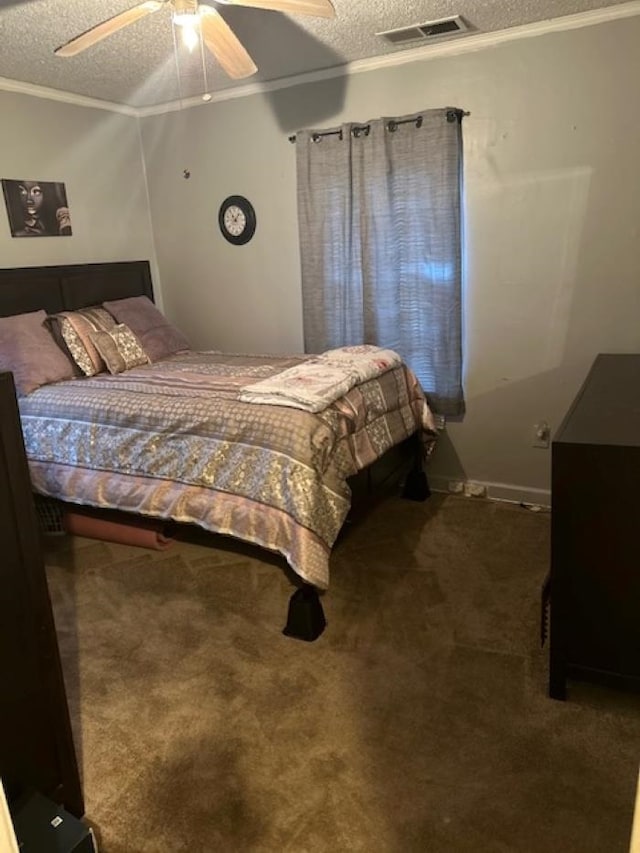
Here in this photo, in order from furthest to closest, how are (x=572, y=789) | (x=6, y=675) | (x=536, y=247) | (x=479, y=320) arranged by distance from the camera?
1. (x=479, y=320)
2. (x=536, y=247)
3. (x=572, y=789)
4. (x=6, y=675)

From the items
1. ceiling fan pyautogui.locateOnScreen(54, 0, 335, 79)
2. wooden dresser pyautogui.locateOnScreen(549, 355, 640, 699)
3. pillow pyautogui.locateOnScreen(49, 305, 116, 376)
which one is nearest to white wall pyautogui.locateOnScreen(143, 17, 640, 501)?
pillow pyautogui.locateOnScreen(49, 305, 116, 376)

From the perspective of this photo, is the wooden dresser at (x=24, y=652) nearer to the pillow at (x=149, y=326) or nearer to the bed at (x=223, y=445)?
the bed at (x=223, y=445)

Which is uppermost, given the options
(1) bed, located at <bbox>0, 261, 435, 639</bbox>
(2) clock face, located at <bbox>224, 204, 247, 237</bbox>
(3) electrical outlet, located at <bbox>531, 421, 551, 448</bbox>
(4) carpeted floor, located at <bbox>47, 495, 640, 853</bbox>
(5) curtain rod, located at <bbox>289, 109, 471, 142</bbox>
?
(5) curtain rod, located at <bbox>289, 109, 471, 142</bbox>

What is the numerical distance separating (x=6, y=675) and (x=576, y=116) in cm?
316

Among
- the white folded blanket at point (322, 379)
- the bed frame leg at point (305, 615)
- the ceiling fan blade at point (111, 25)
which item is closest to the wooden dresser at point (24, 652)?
the bed frame leg at point (305, 615)

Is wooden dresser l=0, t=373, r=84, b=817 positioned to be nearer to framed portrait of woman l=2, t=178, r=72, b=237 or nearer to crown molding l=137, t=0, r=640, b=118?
framed portrait of woman l=2, t=178, r=72, b=237

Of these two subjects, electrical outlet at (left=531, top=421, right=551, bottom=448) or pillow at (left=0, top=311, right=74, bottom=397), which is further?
electrical outlet at (left=531, top=421, right=551, bottom=448)

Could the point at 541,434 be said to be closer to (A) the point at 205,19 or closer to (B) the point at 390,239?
(B) the point at 390,239

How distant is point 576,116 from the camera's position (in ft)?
9.91

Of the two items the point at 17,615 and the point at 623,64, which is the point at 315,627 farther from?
the point at 623,64

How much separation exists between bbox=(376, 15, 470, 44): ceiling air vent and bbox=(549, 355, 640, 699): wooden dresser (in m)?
2.01

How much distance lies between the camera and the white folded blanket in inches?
102

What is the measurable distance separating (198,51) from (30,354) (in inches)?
66.7

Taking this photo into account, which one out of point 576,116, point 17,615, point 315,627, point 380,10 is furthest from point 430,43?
point 17,615
